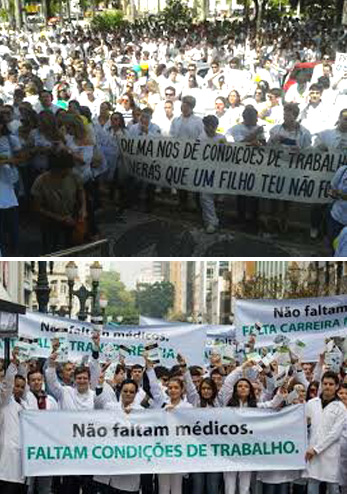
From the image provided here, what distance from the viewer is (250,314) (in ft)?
34.1

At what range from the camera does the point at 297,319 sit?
1024cm

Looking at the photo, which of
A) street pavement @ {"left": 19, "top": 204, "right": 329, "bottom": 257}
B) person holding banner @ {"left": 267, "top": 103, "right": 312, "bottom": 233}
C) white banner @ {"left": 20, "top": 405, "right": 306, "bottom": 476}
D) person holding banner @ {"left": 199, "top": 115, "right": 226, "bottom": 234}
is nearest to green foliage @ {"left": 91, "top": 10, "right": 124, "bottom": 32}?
street pavement @ {"left": 19, "top": 204, "right": 329, "bottom": 257}

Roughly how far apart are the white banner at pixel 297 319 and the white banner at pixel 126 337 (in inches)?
27.2

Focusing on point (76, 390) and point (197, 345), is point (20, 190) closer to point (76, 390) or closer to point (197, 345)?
point (197, 345)

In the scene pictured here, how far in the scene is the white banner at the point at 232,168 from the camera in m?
13.0

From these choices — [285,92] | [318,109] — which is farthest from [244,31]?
[318,109]

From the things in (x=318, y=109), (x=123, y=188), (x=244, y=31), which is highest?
(x=318, y=109)

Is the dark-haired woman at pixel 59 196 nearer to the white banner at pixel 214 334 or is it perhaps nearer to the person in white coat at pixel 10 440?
the white banner at pixel 214 334

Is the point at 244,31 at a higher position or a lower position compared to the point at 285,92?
lower

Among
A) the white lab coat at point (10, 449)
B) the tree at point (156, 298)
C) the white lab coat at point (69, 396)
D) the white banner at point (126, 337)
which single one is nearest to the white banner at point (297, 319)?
the white banner at point (126, 337)

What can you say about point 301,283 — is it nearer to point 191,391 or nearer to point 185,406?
point 191,391

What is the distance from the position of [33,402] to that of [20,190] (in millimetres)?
5835

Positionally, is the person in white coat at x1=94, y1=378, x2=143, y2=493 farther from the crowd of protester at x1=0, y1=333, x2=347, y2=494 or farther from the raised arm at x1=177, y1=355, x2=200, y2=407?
the raised arm at x1=177, y1=355, x2=200, y2=407

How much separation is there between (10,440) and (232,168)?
602 cm
